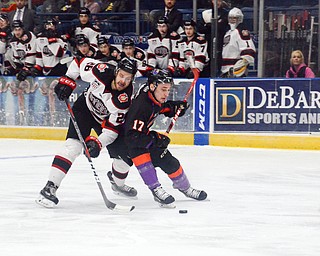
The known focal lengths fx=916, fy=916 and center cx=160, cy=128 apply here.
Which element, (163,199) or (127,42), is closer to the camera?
(163,199)

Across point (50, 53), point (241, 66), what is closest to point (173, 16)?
point (241, 66)

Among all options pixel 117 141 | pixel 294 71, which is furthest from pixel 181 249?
pixel 294 71

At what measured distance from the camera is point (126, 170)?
5898 mm

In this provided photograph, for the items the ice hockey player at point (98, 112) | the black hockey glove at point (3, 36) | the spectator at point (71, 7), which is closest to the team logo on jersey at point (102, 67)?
the ice hockey player at point (98, 112)

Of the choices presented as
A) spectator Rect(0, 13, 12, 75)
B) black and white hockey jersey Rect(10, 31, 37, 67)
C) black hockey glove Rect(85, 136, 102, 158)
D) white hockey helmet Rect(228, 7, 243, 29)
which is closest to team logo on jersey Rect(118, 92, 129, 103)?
black hockey glove Rect(85, 136, 102, 158)

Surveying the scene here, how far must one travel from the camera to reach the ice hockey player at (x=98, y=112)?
539 cm

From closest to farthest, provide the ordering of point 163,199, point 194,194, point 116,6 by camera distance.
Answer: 1. point 163,199
2. point 194,194
3. point 116,6

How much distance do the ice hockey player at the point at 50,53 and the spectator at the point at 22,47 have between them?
0.11 metres

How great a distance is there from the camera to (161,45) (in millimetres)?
9750

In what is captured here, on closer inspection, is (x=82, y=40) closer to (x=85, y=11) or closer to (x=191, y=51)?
(x=85, y=11)

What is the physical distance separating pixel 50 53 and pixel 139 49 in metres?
1.12

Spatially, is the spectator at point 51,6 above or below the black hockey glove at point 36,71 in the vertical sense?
above

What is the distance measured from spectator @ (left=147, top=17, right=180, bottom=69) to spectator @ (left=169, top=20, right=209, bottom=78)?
6.8 inches

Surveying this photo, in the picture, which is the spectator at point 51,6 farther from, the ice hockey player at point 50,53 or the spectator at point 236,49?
the spectator at point 236,49
